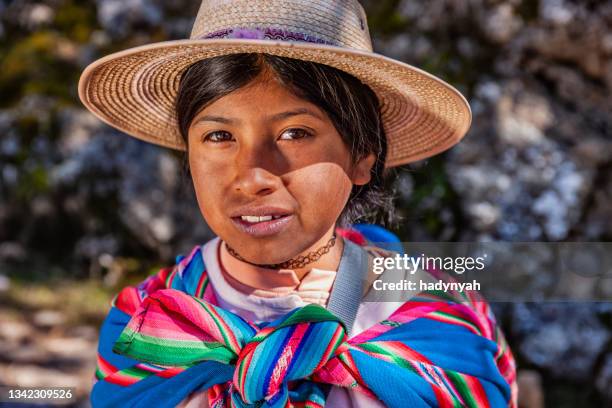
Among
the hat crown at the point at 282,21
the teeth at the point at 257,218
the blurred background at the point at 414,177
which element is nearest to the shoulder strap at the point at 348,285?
the teeth at the point at 257,218

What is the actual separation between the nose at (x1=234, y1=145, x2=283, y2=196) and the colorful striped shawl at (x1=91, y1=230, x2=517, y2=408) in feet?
0.76

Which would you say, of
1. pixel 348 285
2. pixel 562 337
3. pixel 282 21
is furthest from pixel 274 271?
pixel 562 337

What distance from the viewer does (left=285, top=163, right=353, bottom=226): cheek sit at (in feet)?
4.02

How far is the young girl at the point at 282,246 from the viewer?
1195 millimetres

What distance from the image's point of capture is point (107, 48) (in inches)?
143

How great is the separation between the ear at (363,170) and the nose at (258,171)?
0.79 ft

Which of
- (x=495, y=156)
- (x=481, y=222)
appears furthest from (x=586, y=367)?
(x=495, y=156)

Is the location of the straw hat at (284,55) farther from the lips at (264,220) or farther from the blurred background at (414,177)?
the blurred background at (414,177)

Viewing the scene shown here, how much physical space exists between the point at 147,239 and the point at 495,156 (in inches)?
69.1

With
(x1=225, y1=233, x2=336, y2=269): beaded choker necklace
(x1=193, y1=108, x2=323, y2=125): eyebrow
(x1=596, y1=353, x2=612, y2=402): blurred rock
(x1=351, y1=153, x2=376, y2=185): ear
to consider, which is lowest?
(x1=596, y1=353, x2=612, y2=402): blurred rock

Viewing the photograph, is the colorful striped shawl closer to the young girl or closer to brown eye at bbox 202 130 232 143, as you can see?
the young girl

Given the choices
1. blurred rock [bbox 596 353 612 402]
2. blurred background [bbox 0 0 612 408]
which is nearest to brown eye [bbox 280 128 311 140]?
blurred background [bbox 0 0 612 408]

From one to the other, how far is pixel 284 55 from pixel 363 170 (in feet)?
1.16

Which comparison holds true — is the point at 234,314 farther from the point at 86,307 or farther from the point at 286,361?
the point at 86,307
